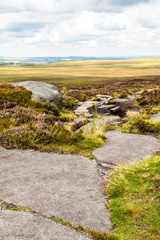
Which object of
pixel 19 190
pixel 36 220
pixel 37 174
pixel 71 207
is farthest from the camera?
A: pixel 37 174

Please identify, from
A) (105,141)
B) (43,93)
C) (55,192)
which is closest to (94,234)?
(55,192)

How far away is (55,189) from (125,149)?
379 centimetres

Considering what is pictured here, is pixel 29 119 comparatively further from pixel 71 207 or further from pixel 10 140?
pixel 71 207

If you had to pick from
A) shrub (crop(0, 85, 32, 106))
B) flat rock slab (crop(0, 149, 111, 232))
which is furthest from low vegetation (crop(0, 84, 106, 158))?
shrub (crop(0, 85, 32, 106))

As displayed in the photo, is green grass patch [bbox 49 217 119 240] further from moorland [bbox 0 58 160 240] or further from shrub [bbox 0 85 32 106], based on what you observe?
shrub [bbox 0 85 32 106]

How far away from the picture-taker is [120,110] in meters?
19.3

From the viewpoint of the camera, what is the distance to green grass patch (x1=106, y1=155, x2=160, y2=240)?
3998 millimetres

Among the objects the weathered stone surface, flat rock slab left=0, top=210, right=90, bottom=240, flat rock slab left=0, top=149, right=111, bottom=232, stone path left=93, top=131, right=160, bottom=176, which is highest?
the weathered stone surface

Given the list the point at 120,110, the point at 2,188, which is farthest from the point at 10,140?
the point at 120,110

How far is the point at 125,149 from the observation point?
8219mm

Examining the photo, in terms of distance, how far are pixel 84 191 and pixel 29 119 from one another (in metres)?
5.76

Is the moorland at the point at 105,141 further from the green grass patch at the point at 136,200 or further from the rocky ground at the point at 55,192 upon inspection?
the rocky ground at the point at 55,192

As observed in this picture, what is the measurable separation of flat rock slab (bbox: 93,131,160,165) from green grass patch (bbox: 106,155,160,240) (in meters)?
0.90

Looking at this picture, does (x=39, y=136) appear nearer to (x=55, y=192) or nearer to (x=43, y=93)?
(x=55, y=192)
